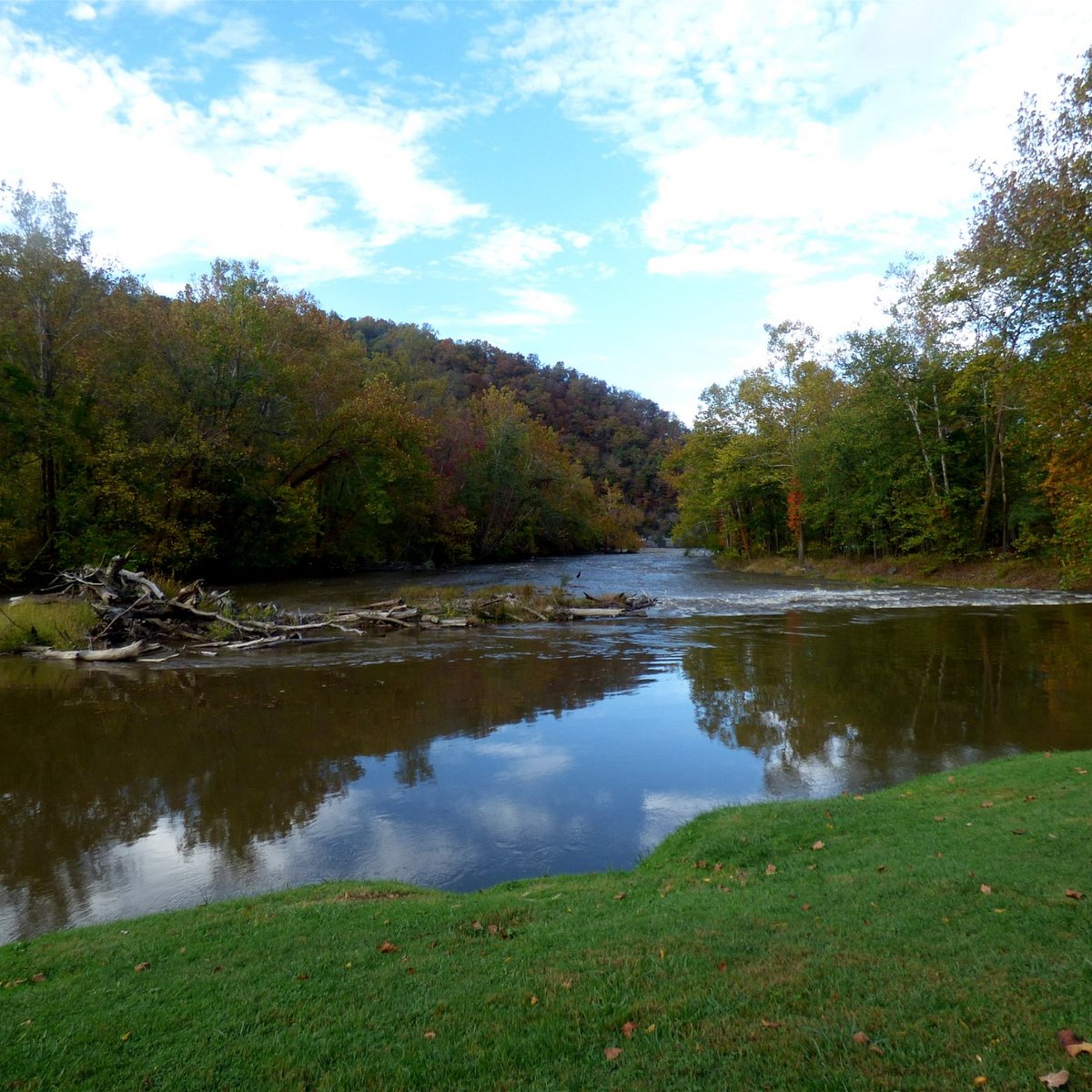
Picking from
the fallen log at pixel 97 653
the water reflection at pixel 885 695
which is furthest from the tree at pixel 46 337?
the water reflection at pixel 885 695

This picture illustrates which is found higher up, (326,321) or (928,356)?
(326,321)

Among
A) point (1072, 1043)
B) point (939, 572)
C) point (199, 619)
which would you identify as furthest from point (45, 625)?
point (939, 572)

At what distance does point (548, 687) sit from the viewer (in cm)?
1490

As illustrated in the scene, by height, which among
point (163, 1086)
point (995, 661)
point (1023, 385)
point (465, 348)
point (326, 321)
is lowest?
point (995, 661)

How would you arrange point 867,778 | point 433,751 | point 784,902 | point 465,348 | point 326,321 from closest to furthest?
1. point 784,902
2. point 867,778
3. point 433,751
4. point 326,321
5. point 465,348

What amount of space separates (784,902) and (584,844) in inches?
115

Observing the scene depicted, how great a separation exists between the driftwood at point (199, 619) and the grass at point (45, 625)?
1.09ft

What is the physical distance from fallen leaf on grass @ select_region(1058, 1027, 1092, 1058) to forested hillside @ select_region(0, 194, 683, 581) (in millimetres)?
30268

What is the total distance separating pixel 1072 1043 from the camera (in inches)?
119

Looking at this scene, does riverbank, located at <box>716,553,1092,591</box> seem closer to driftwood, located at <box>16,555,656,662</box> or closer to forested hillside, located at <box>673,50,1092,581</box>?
forested hillside, located at <box>673,50,1092,581</box>

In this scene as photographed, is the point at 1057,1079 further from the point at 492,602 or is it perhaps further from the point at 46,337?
the point at 46,337

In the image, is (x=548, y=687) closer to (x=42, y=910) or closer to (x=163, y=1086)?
(x=42, y=910)

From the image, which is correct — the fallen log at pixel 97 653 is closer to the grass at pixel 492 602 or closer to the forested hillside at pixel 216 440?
the grass at pixel 492 602

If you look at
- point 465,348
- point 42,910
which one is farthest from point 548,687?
point 465,348
